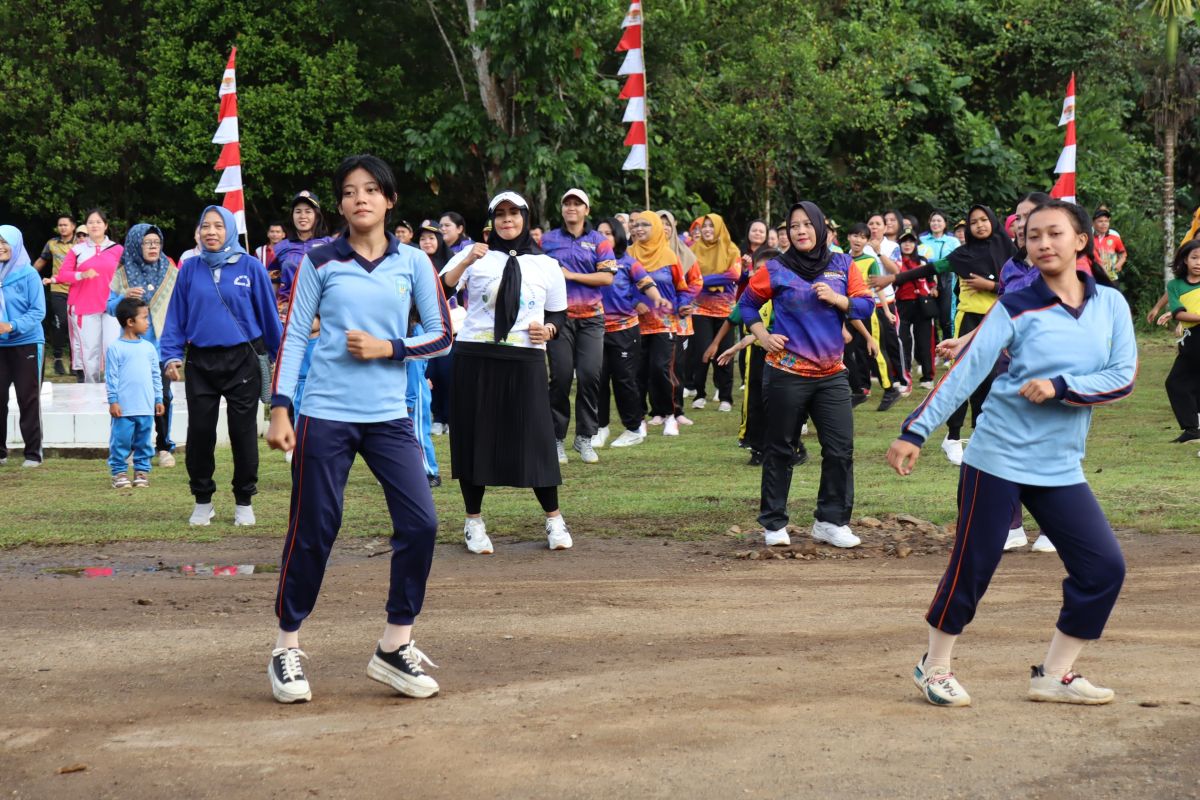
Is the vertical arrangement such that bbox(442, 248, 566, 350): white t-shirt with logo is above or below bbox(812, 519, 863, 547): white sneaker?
above

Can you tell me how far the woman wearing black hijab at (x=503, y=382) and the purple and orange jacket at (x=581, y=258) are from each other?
9.63 feet

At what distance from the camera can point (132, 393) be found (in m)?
12.0

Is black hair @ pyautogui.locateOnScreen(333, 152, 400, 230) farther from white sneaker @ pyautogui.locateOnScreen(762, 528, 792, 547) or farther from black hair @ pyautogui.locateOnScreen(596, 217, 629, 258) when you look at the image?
black hair @ pyautogui.locateOnScreen(596, 217, 629, 258)

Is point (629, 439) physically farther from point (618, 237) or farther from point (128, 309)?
point (128, 309)

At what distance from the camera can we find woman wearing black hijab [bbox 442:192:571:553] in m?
9.11

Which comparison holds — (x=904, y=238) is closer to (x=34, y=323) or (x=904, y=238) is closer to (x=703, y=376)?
(x=703, y=376)

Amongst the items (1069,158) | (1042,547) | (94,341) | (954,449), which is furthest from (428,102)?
(1042,547)

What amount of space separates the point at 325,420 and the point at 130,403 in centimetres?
692

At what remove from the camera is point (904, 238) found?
21000mm

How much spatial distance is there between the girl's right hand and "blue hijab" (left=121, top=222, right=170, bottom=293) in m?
8.69

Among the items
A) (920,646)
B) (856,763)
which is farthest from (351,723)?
(920,646)

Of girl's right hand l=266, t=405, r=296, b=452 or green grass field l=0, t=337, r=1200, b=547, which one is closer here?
girl's right hand l=266, t=405, r=296, b=452

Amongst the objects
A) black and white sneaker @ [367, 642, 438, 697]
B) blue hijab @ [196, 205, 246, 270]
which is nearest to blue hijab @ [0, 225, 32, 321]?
blue hijab @ [196, 205, 246, 270]

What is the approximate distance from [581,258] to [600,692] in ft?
23.5
